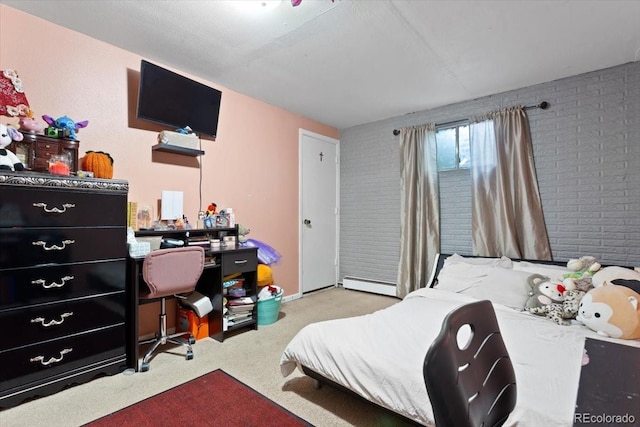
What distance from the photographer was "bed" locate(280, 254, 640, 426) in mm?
1212

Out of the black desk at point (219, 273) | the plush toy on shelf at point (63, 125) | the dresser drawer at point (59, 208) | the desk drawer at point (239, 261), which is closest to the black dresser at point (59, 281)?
the dresser drawer at point (59, 208)

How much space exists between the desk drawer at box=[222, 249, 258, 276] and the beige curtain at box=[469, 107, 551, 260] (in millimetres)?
2561

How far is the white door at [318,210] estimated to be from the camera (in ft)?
14.2

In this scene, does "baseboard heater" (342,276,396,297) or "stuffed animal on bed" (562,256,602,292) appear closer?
"stuffed animal on bed" (562,256,602,292)

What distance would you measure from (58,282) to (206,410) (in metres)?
1.25

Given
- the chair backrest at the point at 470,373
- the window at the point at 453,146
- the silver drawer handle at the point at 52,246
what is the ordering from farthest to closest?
the window at the point at 453,146
the silver drawer handle at the point at 52,246
the chair backrest at the point at 470,373

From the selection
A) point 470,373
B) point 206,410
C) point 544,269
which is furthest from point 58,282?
point 544,269

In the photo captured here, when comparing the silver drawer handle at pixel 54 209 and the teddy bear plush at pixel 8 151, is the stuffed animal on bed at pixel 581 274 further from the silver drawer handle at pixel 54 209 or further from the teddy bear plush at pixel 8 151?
the teddy bear plush at pixel 8 151

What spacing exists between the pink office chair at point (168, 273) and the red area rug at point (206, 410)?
0.47m

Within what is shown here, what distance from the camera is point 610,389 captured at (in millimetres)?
1043

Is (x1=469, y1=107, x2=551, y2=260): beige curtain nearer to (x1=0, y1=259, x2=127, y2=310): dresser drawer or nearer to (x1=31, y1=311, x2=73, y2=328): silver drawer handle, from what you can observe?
(x1=0, y1=259, x2=127, y2=310): dresser drawer

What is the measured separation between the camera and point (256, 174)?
3707 mm

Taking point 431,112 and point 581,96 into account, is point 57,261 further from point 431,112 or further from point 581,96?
point 581,96

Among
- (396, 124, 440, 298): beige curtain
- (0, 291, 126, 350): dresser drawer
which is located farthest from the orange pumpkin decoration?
(396, 124, 440, 298): beige curtain
